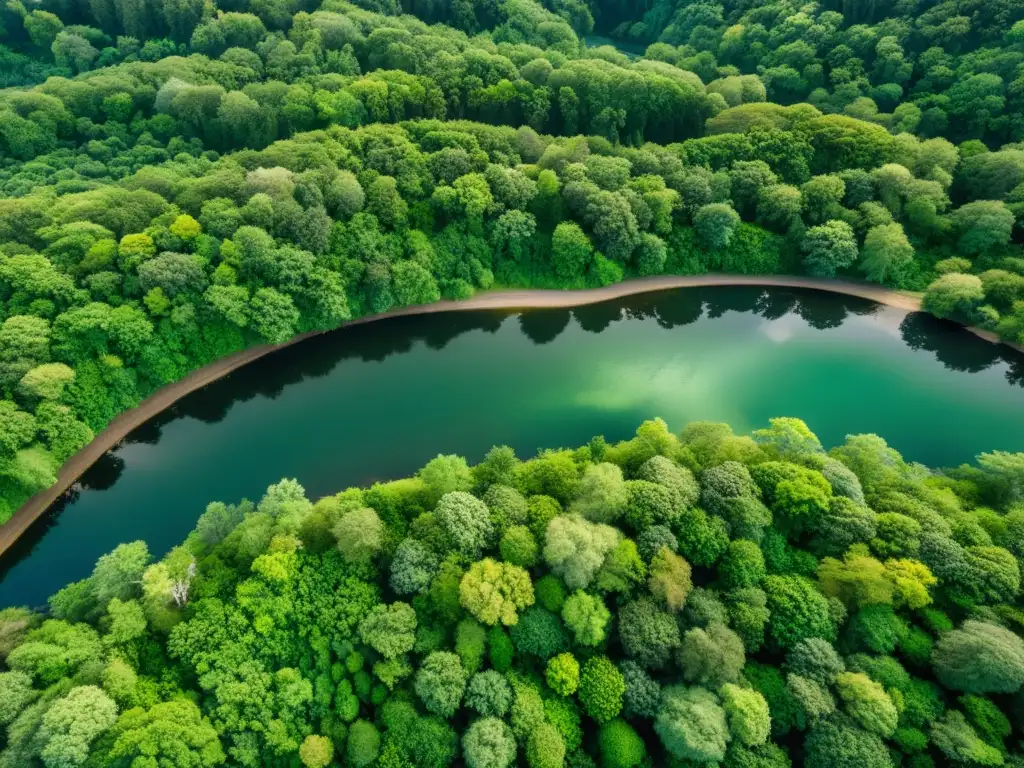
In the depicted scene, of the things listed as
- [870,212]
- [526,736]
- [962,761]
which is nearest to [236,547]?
[526,736]

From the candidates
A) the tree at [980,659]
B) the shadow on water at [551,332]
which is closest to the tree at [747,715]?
the tree at [980,659]

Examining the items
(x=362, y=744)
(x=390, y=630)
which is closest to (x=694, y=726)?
(x=390, y=630)

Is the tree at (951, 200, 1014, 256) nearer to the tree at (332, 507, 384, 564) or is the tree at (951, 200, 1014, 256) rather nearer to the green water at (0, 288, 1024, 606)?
the green water at (0, 288, 1024, 606)

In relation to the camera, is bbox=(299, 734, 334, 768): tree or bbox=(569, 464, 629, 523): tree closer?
bbox=(299, 734, 334, 768): tree

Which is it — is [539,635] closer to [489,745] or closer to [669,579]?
[489,745]

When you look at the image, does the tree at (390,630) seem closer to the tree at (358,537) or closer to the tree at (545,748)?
the tree at (358,537)

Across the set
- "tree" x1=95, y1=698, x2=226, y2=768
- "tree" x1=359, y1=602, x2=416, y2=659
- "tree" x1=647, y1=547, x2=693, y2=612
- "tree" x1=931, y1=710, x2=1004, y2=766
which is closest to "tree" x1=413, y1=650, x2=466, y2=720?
"tree" x1=359, y1=602, x2=416, y2=659

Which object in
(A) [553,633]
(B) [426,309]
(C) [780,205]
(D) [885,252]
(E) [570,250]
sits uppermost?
(C) [780,205]
